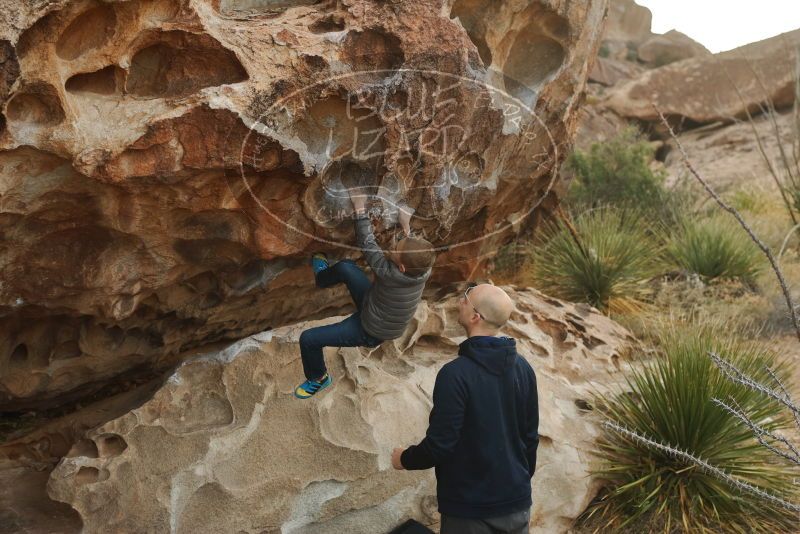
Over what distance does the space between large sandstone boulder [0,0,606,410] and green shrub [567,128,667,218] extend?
6.23 m

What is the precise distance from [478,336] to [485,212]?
10.8ft

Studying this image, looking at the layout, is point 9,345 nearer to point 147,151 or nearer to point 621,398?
point 147,151

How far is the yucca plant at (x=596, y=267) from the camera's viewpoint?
27.0ft

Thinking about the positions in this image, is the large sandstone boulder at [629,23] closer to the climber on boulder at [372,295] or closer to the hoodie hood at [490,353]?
the climber on boulder at [372,295]

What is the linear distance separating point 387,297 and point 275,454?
1298 millimetres

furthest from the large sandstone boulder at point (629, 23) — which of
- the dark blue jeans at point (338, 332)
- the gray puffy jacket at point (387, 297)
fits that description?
the gray puffy jacket at point (387, 297)

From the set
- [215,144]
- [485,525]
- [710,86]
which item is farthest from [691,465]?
[710,86]

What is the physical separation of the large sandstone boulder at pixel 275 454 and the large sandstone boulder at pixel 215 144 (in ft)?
2.24

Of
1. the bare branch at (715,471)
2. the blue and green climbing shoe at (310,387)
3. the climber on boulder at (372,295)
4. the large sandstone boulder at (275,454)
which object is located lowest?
the large sandstone boulder at (275,454)

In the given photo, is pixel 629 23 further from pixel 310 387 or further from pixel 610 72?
pixel 310 387

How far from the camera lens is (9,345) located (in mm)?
5043

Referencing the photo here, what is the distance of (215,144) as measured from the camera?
157 inches

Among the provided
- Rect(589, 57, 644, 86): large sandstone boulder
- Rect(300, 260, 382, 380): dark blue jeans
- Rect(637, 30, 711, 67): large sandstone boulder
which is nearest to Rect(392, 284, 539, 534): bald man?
Rect(300, 260, 382, 380): dark blue jeans

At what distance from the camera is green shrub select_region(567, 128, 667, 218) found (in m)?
11.7
